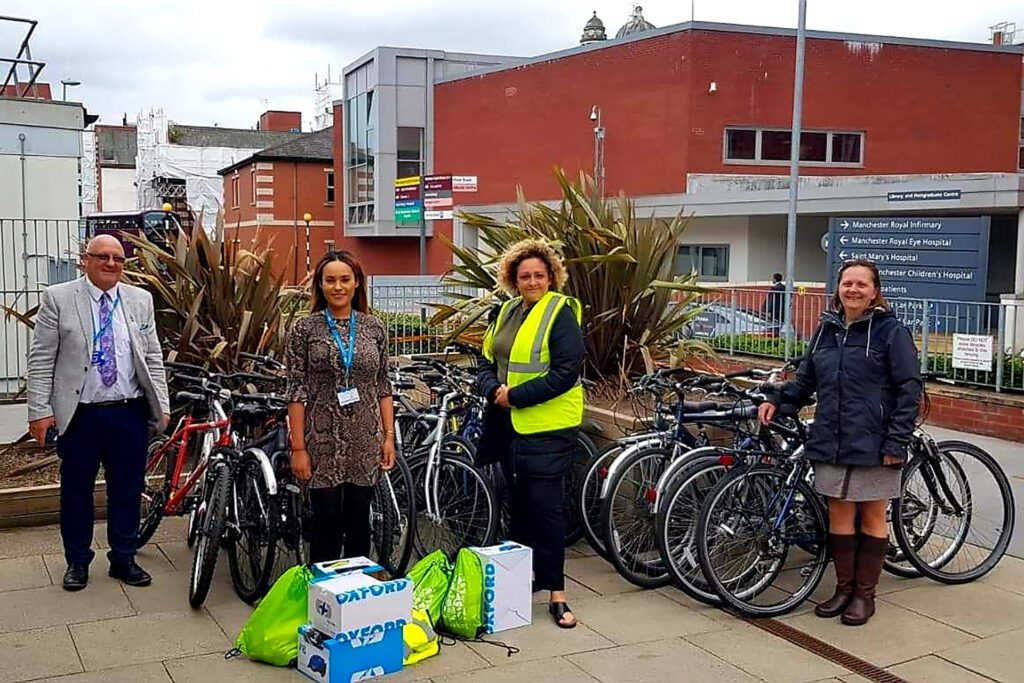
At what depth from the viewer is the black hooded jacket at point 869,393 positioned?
5148mm

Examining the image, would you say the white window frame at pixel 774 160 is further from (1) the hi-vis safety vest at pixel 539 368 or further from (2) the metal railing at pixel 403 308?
(1) the hi-vis safety vest at pixel 539 368

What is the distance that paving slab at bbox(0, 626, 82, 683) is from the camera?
176 inches

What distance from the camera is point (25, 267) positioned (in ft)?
38.0

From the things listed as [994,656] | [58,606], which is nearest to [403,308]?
[58,606]

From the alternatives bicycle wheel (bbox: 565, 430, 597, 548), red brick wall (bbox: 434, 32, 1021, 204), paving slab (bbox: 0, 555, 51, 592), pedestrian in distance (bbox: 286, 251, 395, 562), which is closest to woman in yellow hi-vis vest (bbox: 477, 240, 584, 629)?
pedestrian in distance (bbox: 286, 251, 395, 562)

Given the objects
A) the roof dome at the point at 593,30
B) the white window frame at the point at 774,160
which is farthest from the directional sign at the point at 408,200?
the roof dome at the point at 593,30

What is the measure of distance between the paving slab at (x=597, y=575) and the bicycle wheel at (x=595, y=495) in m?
0.10

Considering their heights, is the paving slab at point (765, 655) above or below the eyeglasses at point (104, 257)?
below

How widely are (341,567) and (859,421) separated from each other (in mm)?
2552

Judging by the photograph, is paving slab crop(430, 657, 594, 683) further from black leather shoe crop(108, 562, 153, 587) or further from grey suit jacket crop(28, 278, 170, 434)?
grey suit jacket crop(28, 278, 170, 434)

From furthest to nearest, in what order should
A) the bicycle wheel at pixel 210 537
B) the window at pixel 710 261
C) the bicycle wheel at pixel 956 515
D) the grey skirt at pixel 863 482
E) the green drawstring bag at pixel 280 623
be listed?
the window at pixel 710 261, the bicycle wheel at pixel 956 515, the grey skirt at pixel 863 482, the bicycle wheel at pixel 210 537, the green drawstring bag at pixel 280 623

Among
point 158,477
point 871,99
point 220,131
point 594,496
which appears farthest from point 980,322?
point 220,131

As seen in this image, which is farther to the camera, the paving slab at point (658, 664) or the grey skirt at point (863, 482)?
the grey skirt at point (863, 482)

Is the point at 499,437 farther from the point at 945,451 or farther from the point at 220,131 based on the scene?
the point at 220,131
